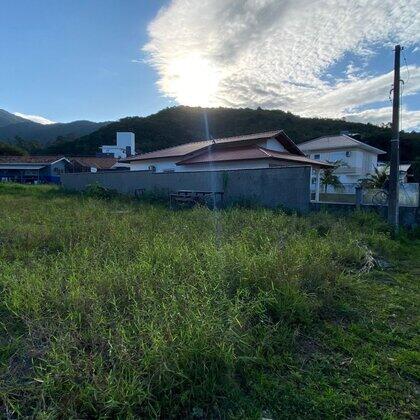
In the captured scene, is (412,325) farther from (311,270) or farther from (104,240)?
(104,240)

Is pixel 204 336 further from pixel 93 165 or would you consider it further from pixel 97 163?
pixel 97 163

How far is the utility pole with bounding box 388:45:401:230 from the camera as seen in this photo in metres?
8.20

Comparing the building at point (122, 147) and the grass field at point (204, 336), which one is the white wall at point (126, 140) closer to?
the building at point (122, 147)

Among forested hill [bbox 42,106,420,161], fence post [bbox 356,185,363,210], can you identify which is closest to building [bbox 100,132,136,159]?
forested hill [bbox 42,106,420,161]

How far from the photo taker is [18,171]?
1702 inches

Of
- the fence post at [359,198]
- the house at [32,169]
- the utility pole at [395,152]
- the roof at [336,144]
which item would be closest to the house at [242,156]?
the fence post at [359,198]

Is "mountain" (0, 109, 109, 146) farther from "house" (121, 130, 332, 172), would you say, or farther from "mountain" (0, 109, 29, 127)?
"house" (121, 130, 332, 172)

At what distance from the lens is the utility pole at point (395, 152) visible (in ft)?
26.9

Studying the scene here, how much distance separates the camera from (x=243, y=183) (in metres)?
12.8

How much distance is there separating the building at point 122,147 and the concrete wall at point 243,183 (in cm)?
3082

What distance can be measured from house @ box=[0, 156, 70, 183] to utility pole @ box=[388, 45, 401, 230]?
138 feet

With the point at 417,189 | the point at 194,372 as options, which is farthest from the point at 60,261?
the point at 417,189

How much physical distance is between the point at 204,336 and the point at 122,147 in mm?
52281

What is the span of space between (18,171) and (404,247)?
47.8 m
